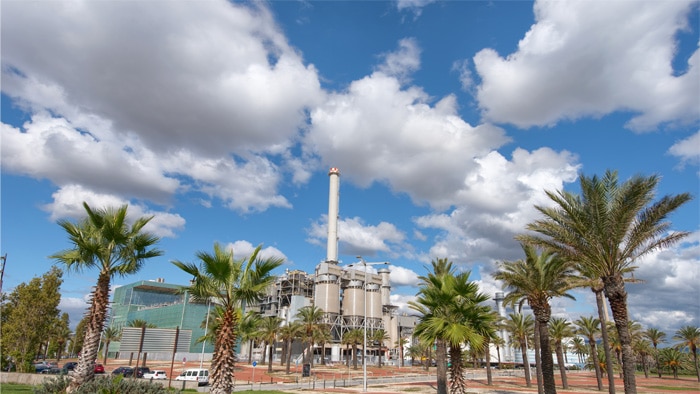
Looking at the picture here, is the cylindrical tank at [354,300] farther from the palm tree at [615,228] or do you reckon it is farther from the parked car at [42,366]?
the palm tree at [615,228]

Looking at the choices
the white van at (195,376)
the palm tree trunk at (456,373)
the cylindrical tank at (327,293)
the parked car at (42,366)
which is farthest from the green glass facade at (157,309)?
the palm tree trunk at (456,373)

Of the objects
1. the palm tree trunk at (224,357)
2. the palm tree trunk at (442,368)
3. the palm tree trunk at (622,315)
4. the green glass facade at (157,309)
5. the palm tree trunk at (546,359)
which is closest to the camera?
the palm tree trunk at (224,357)

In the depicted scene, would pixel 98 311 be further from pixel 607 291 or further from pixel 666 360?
pixel 666 360

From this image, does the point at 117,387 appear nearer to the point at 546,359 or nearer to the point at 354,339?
the point at 546,359

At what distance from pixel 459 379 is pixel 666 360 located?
8558 cm

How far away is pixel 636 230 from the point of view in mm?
16859

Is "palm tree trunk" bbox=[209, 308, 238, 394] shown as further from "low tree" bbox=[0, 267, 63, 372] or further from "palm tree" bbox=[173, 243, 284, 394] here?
"low tree" bbox=[0, 267, 63, 372]

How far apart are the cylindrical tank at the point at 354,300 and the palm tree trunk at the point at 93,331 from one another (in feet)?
314

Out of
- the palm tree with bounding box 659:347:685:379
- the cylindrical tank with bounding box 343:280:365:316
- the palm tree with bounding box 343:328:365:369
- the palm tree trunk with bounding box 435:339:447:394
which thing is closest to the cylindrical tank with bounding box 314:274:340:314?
the cylindrical tank with bounding box 343:280:365:316

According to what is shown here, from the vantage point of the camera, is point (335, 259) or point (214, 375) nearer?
point (214, 375)

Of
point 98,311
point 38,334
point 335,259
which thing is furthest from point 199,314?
point 98,311

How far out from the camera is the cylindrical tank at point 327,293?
10588 cm

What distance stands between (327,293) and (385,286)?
2636cm

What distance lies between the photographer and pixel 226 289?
15.1m
